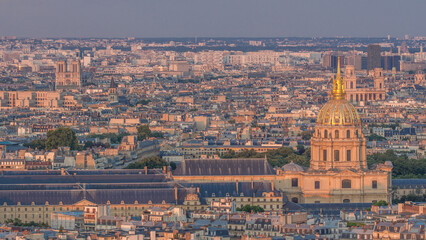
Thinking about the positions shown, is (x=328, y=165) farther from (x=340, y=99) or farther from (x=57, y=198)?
(x=57, y=198)

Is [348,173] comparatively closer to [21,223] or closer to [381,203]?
[381,203]

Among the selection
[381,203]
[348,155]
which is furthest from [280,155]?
[381,203]

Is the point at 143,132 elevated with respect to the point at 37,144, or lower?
elevated

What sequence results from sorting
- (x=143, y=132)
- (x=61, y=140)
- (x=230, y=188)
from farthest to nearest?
(x=143, y=132) < (x=61, y=140) < (x=230, y=188)

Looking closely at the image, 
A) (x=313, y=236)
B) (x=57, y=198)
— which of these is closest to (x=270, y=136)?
(x=57, y=198)

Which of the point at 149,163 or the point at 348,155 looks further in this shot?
the point at 149,163


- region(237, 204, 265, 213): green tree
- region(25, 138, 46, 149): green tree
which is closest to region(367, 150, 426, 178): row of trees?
region(237, 204, 265, 213): green tree
